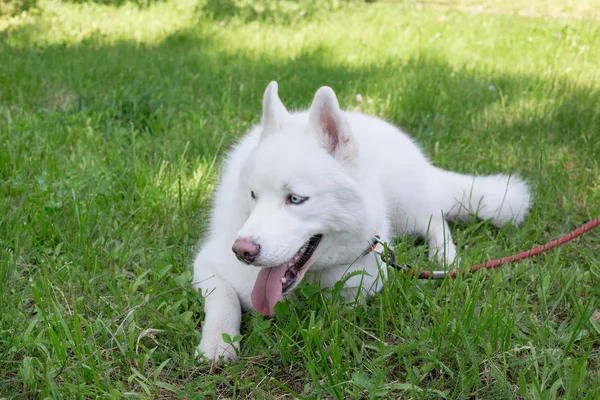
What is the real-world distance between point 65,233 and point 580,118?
3.66 m

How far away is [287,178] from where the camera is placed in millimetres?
2127

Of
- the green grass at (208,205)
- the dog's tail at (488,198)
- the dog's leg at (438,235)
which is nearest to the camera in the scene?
the green grass at (208,205)

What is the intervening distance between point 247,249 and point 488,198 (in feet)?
5.57

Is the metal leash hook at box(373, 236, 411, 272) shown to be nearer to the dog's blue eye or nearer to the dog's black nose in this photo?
the dog's blue eye

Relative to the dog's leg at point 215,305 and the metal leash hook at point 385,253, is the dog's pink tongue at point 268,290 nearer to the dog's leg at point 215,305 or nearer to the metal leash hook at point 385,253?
the dog's leg at point 215,305

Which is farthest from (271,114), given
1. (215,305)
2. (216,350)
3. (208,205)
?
(208,205)

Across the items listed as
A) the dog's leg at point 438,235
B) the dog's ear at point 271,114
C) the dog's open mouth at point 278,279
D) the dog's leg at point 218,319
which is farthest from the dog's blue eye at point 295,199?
the dog's leg at point 438,235

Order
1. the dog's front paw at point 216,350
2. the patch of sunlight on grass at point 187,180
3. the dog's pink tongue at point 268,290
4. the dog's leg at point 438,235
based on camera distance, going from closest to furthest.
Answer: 1. the dog's front paw at point 216,350
2. the dog's pink tongue at point 268,290
3. the dog's leg at point 438,235
4. the patch of sunlight on grass at point 187,180

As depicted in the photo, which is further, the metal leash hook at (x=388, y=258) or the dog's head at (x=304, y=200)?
the metal leash hook at (x=388, y=258)

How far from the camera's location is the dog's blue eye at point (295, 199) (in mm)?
2131

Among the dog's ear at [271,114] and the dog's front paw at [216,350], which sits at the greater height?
the dog's ear at [271,114]

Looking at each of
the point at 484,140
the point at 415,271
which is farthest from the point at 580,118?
the point at 415,271

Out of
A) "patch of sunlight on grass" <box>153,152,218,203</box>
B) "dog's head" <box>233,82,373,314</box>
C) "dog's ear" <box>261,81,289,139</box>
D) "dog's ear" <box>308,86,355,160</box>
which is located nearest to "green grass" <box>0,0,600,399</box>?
"patch of sunlight on grass" <box>153,152,218,203</box>

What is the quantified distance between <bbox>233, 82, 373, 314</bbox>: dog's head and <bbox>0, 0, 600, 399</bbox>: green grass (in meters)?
0.15
